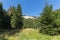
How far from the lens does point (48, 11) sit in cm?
2845

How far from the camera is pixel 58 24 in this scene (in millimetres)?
30359

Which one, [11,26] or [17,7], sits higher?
[17,7]

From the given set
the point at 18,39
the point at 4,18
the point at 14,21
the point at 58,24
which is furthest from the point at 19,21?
the point at 18,39

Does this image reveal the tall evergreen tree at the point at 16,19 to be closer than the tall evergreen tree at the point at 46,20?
No

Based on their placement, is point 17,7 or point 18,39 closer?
point 18,39

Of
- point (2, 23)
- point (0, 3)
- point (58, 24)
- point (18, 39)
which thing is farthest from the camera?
point (0, 3)

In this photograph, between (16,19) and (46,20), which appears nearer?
(46,20)

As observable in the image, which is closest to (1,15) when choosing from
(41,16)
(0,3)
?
(0,3)

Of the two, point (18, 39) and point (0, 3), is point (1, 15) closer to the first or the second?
point (0, 3)

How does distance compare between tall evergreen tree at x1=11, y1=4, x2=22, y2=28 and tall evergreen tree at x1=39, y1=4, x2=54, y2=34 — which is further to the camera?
tall evergreen tree at x1=11, y1=4, x2=22, y2=28

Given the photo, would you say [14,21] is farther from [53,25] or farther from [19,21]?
[53,25]

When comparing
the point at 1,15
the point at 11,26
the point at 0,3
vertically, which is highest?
the point at 0,3

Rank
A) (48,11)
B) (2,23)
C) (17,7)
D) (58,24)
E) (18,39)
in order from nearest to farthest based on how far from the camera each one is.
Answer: (18,39)
(48,11)
(58,24)
(2,23)
(17,7)

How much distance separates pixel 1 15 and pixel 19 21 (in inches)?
345
